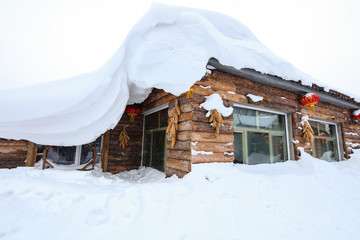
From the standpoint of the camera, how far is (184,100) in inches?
151

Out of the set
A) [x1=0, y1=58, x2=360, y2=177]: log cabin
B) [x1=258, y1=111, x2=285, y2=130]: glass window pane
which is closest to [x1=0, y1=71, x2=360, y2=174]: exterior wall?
[x1=0, y1=58, x2=360, y2=177]: log cabin

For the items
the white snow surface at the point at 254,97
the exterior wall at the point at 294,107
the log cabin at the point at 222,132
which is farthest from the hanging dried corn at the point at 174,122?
the white snow surface at the point at 254,97

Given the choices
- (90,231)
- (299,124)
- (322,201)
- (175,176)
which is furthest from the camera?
(299,124)

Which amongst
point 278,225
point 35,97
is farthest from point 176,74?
point 35,97

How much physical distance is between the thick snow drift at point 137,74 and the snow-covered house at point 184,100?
0.02 metres

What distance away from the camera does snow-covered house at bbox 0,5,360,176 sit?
130 inches

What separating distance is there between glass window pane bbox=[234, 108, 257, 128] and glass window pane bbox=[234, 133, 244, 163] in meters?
0.30

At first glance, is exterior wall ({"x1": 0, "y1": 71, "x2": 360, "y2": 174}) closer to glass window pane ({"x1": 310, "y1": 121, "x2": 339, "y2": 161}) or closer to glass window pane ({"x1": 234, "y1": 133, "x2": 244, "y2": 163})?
glass window pane ({"x1": 310, "y1": 121, "x2": 339, "y2": 161})

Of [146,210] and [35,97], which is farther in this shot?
[35,97]

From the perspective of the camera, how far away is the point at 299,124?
17.2ft

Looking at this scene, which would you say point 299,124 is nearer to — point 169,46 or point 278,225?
point 278,225

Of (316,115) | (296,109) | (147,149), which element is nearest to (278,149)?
(296,109)

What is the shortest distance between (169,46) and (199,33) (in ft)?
2.02

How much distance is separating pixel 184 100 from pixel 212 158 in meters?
1.40
